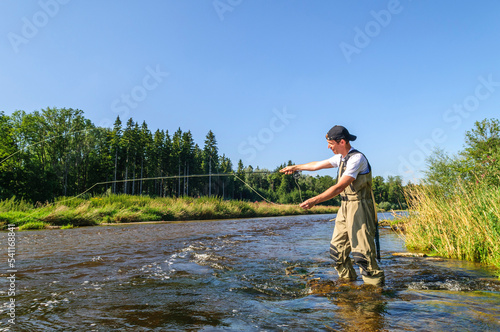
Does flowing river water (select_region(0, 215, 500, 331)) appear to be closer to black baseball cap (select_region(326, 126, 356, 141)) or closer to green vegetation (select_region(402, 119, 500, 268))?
green vegetation (select_region(402, 119, 500, 268))

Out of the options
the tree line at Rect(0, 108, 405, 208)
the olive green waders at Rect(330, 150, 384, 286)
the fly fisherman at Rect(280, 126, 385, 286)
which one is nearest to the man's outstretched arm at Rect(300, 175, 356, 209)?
the fly fisherman at Rect(280, 126, 385, 286)

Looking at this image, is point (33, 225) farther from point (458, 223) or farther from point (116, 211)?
point (458, 223)

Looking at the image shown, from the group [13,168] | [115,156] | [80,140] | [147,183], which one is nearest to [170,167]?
[147,183]

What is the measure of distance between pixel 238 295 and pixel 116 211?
16.6 meters

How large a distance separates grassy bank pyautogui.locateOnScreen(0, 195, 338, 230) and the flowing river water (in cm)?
897

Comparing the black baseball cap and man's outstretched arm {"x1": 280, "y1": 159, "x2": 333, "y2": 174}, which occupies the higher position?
the black baseball cap

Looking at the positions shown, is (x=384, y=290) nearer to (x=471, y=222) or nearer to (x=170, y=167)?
(x=471, y=222)

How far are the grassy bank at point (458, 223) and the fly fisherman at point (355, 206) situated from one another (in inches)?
112

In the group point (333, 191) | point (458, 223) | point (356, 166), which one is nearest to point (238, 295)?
point (333, 191)

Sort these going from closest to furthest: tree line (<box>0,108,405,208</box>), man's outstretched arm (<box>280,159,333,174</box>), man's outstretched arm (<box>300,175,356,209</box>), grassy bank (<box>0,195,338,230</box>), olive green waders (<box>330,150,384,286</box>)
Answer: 1. man's outstretched arm (<box>300,175,356,209</box>)
2. olive green waders (<box>330,150,384,286</box>)
3. man's outstretched arm (<box>280,159,333,174</box>)
4. grassy bank (<box>0,195,338,230</box>)
5. tree line (<box>0,108,405,208</box>)

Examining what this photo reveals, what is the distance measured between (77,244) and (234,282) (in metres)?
6.06

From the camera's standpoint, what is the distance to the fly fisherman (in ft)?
13.0

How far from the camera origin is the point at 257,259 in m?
6.74

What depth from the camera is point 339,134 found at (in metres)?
4.35
